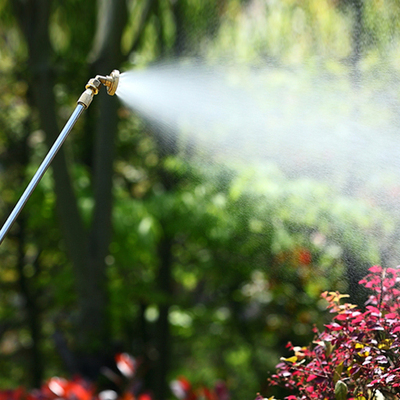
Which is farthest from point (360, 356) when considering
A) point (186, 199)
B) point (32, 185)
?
point (186, 199)

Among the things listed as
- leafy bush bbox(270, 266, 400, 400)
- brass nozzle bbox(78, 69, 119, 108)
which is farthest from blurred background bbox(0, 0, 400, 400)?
brass nozzle bbox(78, 69, 119, 108)

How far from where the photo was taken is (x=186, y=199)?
176 inches

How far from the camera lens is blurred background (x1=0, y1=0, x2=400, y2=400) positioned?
11.4ft

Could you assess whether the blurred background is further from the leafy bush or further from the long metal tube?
the long metal tube

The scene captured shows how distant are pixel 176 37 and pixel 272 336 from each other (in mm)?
3228

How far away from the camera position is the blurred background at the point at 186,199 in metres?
3.48

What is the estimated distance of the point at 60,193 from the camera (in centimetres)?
434

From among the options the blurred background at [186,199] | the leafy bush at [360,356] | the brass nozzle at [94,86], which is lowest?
the leafy bush at [360,356]

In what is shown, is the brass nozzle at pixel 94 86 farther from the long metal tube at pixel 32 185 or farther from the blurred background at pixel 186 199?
the blurred background at pixel 186 199

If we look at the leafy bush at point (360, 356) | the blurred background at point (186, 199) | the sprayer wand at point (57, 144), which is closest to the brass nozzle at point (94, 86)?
the sprayer wand at point (57, 144)

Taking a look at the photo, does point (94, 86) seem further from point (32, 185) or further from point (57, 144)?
point (32, 185)

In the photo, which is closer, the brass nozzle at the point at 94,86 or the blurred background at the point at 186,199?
the brass nozzle at the point at 94,86

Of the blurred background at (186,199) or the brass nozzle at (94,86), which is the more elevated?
the blurred background at (186,199)

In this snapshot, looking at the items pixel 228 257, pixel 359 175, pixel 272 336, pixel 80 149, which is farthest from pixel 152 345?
pixel 359 175
